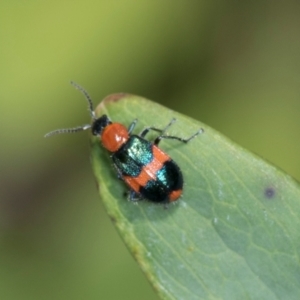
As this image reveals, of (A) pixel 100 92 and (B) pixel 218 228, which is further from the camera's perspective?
(A) pixel 100 92

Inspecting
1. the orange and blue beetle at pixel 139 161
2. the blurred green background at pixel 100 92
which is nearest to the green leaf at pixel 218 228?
the orange and blue beetle at pixel 139 161

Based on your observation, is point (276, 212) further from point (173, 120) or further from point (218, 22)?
point (218, 22)

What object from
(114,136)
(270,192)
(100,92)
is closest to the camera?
(270,192)

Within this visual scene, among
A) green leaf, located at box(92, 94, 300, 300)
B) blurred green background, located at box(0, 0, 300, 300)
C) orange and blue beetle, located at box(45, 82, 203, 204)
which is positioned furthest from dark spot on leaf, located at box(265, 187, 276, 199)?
blurred green background, located at box(0, 0, 300, 300)

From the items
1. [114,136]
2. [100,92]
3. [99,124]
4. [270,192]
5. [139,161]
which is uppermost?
[100,92]

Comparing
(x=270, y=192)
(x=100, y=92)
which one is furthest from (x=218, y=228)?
(x=100, y=92)

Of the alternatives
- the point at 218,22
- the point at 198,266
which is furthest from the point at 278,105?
the point at 198,266

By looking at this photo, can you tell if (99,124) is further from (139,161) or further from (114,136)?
(139,161)

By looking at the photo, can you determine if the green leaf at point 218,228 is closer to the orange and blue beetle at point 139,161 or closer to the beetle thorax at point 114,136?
the orange and blue beetle at point 139,161
